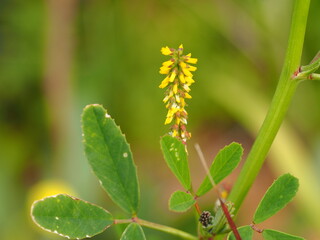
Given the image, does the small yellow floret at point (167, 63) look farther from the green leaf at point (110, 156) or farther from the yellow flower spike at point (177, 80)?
the green leaf at point (110, 156)

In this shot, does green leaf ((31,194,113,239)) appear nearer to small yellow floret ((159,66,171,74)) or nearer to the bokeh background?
small yellow floret ((159,66,171,74))

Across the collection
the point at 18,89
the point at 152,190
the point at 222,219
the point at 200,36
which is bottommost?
the point at 222,219

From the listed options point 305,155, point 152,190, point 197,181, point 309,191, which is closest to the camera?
point 152,190

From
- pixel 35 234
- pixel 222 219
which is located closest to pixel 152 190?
pixel 35 234

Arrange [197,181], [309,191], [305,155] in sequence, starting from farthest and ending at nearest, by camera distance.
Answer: [197,181] → [305,155] → [309,191]

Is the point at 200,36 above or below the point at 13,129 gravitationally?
above

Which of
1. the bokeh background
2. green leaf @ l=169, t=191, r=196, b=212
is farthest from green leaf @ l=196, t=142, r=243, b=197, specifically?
the bokeh background

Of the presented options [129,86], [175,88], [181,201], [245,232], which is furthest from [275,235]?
[129,86]

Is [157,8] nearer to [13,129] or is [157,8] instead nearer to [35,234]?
[13,129]
